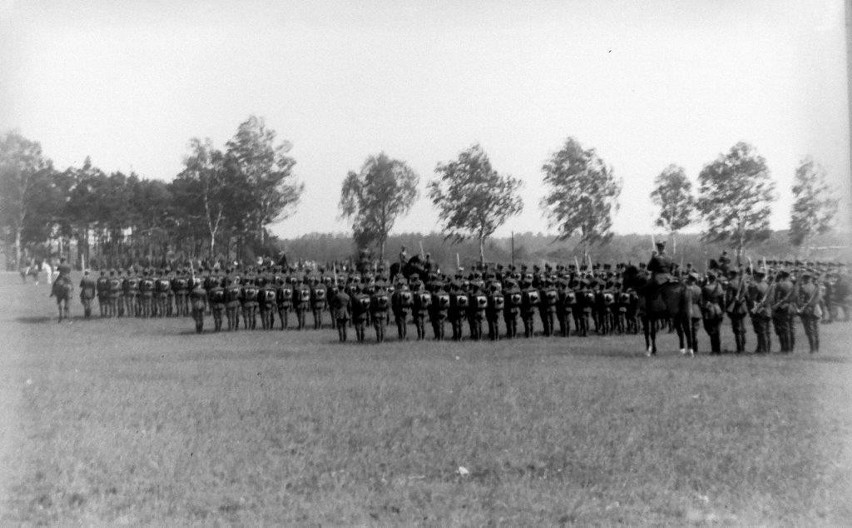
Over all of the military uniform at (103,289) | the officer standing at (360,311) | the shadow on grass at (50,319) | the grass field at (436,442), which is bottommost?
the grass field at (436,442)

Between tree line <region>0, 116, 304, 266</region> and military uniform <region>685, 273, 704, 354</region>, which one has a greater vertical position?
tree line <region>0, 116, 304, 266</region>

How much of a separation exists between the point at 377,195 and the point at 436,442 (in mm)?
14961

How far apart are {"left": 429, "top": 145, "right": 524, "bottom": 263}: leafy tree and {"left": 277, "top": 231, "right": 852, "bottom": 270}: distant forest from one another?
110 inches

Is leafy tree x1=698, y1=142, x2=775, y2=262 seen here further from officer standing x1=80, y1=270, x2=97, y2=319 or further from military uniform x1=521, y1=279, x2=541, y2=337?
officer standing x1=80, y1=270, x2=97, y2=319

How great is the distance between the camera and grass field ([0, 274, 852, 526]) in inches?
288

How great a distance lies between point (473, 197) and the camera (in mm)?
23469

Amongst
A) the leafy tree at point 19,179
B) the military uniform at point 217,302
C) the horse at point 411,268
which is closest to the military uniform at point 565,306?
the horse at point 411,268

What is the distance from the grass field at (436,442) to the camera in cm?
732

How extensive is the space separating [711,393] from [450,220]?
12.8 meters

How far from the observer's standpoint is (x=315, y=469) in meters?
8.34

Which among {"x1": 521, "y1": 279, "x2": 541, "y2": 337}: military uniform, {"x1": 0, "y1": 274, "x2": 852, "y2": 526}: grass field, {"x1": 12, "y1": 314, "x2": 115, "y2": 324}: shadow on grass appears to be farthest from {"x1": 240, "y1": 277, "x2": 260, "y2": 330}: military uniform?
{"x1": 521, "y1": 279, "x2": 541, "y2": 337}: military uniform

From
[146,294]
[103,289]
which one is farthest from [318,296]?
[103,289]

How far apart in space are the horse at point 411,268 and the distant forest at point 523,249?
4.44 ft

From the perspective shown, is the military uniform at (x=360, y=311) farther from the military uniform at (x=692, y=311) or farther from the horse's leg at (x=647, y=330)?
the military uniform at (x=692, y=311)
